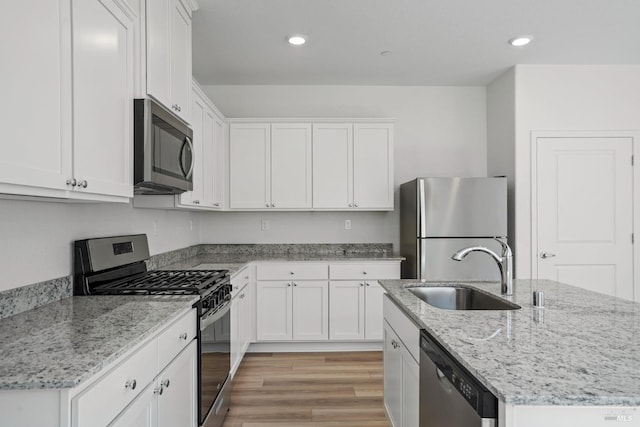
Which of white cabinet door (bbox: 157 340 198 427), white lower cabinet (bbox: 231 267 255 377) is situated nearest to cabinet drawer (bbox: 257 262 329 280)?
white lower cabinet (bbox: 231 267 255 377)

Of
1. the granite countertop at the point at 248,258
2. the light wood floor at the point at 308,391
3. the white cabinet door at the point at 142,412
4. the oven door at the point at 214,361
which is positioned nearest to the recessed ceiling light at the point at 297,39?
the granite countertop at the point at 248,258

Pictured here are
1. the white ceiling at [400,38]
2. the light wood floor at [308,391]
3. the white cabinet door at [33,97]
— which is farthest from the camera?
the white ceiling at [400,38]

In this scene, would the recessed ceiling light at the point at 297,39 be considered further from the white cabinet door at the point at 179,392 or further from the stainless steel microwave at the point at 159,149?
the white cabinet door at the point at 179,392

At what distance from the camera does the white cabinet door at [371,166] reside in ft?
12.6

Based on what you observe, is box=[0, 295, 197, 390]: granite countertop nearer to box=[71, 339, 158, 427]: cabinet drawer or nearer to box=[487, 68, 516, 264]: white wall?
box=[71, 339, 158, 427]: cabinet drawer

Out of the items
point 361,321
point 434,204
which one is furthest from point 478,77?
point 361,321

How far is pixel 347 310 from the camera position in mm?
3650

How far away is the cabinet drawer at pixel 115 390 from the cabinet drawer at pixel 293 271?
2.22 meters

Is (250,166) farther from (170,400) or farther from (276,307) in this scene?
(170,400)

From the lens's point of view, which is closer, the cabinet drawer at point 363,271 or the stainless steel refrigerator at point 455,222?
the stainless steel refrigerator at point 455,222

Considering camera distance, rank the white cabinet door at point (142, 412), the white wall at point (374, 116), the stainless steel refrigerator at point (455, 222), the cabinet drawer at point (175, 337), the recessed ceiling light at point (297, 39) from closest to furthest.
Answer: the white cabinet door at point (142, 412) → the cabinet drawer at point (175, 337) → the recessed ceiling light at point (297, 39) → the stainless steel refrigerator at point (455, 222) → the white wall at point (374, 116)

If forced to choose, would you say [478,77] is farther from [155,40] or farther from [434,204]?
[155,40]

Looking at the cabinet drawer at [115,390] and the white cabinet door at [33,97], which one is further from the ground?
the white cabinet door at [33,97]

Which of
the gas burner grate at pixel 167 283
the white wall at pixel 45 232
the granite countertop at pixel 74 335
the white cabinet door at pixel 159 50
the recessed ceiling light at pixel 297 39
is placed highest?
the recessed ceiling light at pixel 297 39
